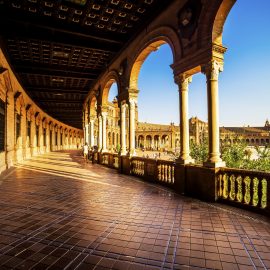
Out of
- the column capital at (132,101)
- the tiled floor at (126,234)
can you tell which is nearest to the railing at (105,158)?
the column capital at (132,101)

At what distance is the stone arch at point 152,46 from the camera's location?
7295 mm

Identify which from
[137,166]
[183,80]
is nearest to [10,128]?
[137,166]

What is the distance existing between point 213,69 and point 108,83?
9.14m

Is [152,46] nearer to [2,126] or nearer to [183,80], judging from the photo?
[183,80]

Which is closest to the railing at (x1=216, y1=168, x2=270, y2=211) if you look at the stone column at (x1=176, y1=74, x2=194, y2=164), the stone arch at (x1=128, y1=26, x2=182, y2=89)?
the stone column at (x1=176, y1=74, x2=194, y2=164)

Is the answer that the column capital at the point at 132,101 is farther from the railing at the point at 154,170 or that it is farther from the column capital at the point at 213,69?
the column capital at the point at 213,69

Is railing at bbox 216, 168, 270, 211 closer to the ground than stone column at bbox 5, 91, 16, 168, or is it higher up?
closer to the ground

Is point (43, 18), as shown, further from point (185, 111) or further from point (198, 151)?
point (198, 151)

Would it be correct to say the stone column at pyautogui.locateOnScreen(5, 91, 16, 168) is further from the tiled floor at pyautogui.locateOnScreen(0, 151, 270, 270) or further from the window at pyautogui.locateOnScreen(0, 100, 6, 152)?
the tiled floor at pyautogui.locateOnScreen(0, 151, 270, 270)

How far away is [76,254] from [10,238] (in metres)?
1.25

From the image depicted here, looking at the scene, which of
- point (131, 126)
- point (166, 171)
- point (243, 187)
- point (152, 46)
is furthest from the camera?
point (131, 126)

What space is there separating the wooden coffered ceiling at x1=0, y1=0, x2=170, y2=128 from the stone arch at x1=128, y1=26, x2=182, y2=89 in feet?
1.98

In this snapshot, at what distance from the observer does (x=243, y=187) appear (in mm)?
5188

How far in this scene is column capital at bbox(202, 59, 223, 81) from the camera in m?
6.00
